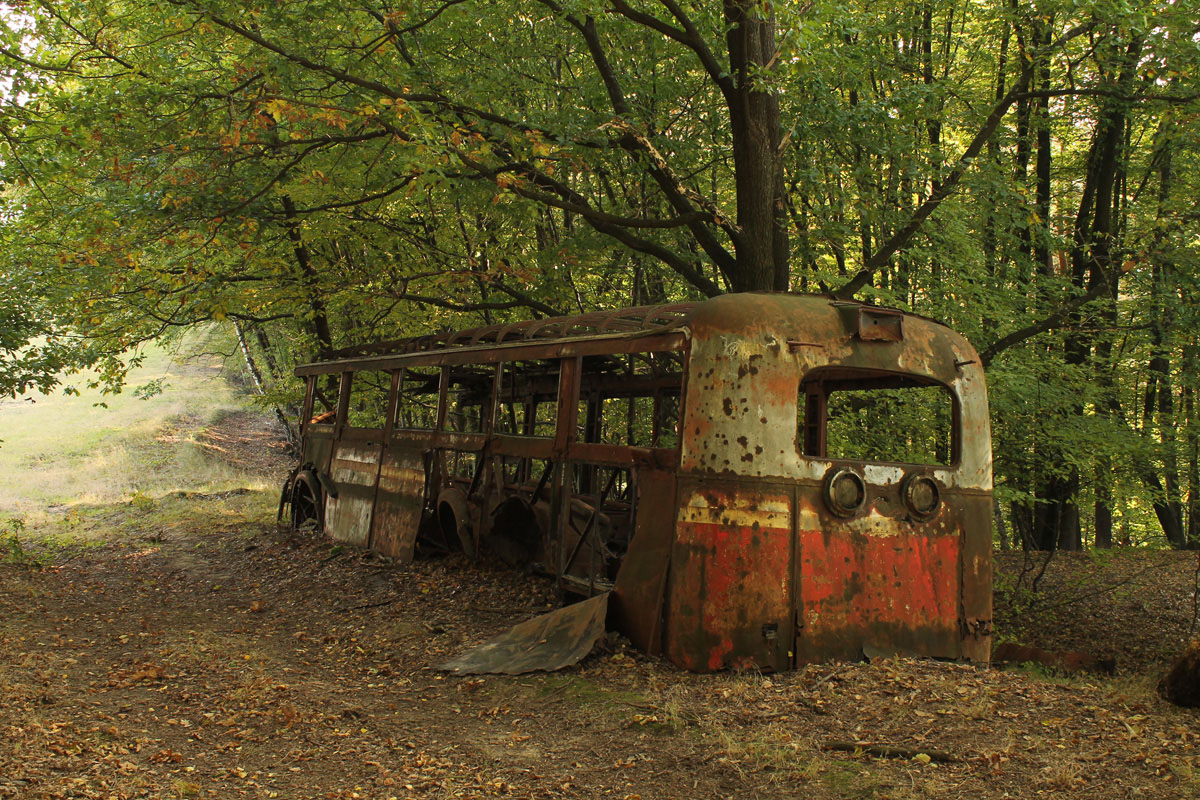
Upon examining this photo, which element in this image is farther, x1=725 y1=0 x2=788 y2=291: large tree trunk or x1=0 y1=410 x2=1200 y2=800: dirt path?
x1=725 y1=0 x2=788 y2=291: large tree trunk

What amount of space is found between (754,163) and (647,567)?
4.88 m

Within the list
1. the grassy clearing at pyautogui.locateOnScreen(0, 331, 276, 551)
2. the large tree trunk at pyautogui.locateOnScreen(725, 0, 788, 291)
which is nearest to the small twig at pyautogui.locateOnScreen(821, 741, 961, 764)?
the large tree trunk at pyautogui.locateOnScreen(725, 0, 788, 291)

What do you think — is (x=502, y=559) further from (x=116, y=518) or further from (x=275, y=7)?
(x=116, y=518)

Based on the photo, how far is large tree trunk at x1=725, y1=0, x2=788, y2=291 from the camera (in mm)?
9125

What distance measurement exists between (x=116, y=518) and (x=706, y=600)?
1298 cm

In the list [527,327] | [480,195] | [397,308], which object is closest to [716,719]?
[527,327]

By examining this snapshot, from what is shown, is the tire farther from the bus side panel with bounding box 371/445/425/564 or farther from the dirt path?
the dirt path

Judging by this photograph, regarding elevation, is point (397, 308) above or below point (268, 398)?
A: above

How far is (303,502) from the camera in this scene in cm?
1320

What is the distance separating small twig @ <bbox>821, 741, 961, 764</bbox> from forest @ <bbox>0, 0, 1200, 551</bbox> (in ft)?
18.1

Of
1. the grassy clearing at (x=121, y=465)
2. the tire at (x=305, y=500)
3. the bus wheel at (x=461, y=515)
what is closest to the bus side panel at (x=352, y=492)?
the tire at (x=305, y=500)

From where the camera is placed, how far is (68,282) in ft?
40.1

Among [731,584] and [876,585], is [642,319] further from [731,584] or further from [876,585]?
[876,585]

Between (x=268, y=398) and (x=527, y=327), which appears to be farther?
(x=268, y=398)
